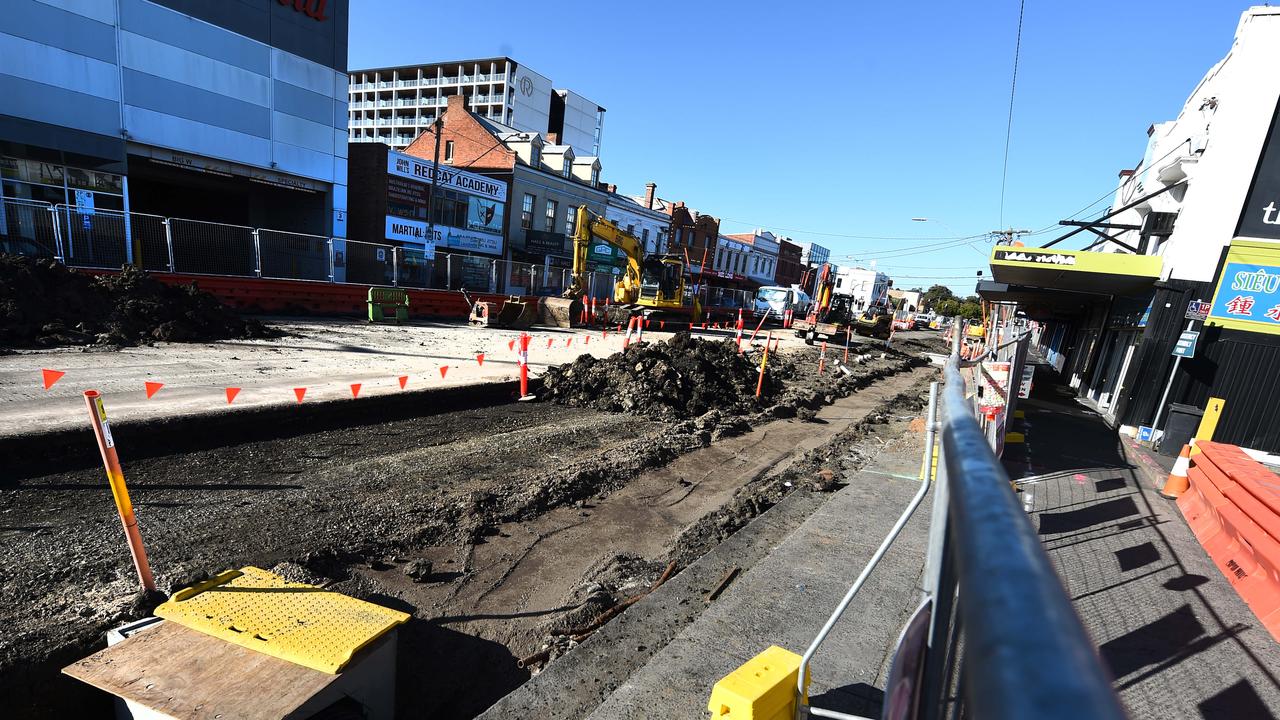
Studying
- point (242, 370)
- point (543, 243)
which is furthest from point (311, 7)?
point (242, 370)

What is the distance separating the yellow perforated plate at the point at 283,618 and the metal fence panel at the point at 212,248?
18745 mm

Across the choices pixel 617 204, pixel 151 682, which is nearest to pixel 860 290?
pixel 617 204

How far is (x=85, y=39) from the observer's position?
1973 centimetres

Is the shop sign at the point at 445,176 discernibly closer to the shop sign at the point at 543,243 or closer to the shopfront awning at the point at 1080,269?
the shop sign at the point at 543,243

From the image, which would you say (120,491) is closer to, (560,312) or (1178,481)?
(1178,481)

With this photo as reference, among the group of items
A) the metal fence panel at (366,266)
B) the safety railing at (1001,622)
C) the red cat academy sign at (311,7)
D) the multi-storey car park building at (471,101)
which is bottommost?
the metal fence panel at (366,266)

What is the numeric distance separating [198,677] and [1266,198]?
1432cm

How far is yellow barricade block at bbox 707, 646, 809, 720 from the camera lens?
96.7 inches

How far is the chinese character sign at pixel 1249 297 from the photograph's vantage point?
8.86 m

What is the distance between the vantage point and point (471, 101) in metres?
67.2

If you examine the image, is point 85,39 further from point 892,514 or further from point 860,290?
point 860,290

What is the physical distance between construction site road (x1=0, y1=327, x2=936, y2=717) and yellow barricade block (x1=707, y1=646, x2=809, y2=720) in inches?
67.2

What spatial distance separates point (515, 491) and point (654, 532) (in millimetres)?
1613

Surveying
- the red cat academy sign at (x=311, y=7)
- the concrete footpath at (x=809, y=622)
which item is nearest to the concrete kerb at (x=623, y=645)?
the concrete footpath at (x=809, y=622)
